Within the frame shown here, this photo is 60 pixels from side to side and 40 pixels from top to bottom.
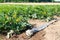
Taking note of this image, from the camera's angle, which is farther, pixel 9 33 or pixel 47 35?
pixel 9 33

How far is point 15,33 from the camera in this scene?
25.3ft

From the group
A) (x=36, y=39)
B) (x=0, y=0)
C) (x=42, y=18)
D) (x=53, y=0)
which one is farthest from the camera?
(x=53, y=0)

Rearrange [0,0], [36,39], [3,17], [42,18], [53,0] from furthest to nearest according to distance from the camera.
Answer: [53,0]
[0,0]
[42,18]
[3,17]
[36,39]

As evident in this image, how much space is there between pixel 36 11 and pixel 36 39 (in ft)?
9.33

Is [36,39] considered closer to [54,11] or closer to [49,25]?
[49,25]

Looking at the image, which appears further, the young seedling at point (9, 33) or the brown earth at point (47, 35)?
the young seedling at point (9, 33)

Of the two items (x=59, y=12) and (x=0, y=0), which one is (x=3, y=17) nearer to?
(x=59, y=12)

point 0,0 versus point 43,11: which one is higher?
point 43,11

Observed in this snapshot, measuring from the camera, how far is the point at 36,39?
24.2ft

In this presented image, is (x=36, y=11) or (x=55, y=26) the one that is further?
(x=36, y=11)

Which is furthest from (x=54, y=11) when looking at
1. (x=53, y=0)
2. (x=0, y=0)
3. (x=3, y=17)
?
(x=53, y=0)

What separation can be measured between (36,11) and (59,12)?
1.75 m

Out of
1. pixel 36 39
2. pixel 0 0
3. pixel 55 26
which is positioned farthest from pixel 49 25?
pixel 0 0

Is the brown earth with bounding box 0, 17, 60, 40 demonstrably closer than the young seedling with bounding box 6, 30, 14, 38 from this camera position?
Yes
